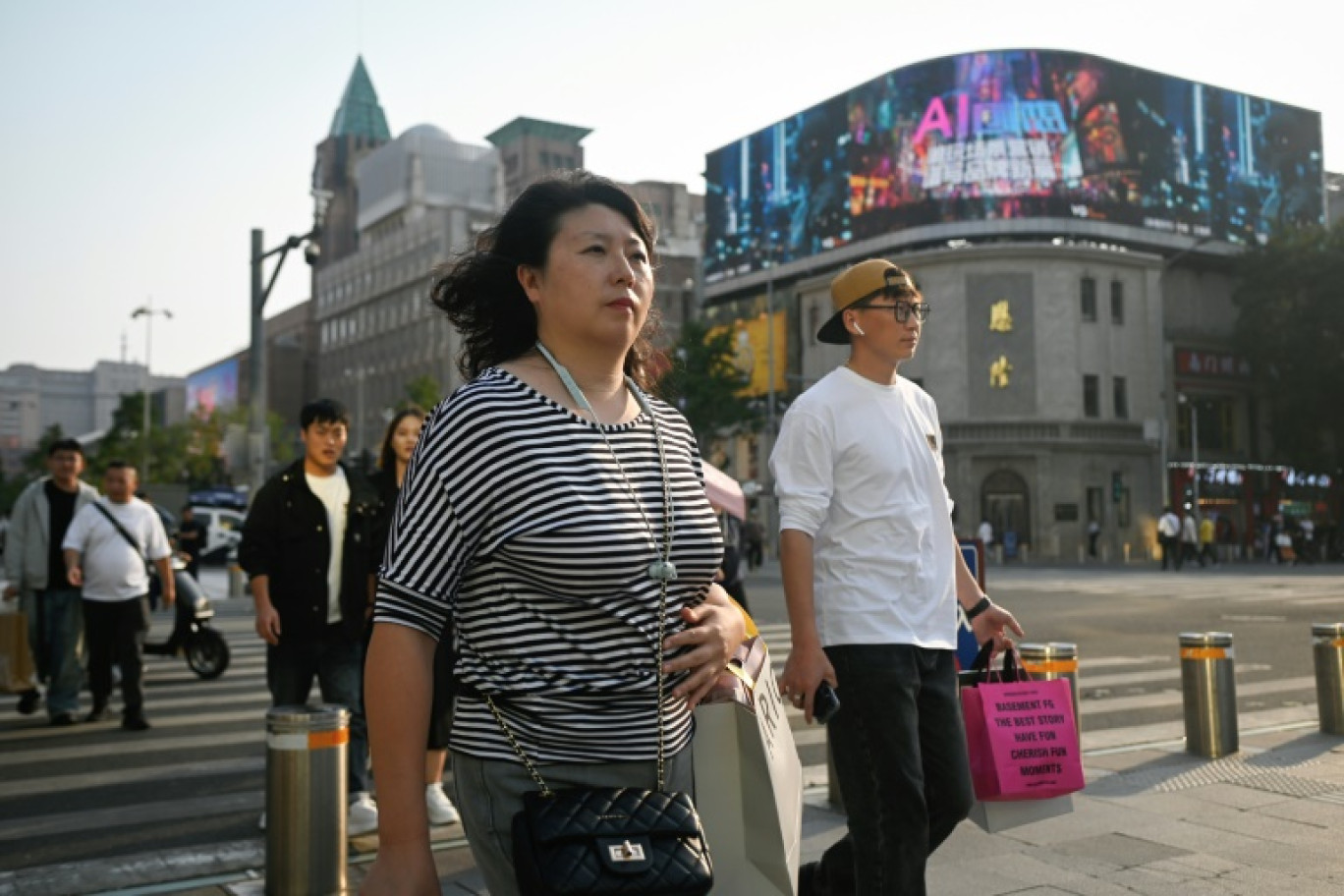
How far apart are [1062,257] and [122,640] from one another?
148 feet

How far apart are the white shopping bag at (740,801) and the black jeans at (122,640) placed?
7122 millimetres

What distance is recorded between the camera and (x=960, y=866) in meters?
4.52

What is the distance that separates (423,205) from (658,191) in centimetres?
2276

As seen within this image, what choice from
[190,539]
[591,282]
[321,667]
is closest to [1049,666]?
[321,667]

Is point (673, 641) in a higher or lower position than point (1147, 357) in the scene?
lower

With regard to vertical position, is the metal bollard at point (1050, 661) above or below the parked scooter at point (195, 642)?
above

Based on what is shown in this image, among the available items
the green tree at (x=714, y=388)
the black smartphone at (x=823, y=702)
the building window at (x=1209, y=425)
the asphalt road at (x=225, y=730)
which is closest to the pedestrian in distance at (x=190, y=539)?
the asphalt road at (x=225, y=730)

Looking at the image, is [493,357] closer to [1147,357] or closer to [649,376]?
[649,376]

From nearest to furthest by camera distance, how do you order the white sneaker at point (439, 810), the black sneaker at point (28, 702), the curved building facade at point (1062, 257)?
the white sneaker at point (439, 810), the black sneaker at point (28, 702), the curved building facade at point (1062, 257)

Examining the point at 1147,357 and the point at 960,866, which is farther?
the point at 1147,357

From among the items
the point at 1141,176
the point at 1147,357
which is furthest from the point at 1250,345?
the point at 1141,176

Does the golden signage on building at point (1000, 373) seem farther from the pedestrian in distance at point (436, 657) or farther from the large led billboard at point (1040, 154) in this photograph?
the pedestrian in distance at point (436, 657)

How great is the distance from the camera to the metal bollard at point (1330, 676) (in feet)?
24.2

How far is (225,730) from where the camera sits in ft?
26.4
